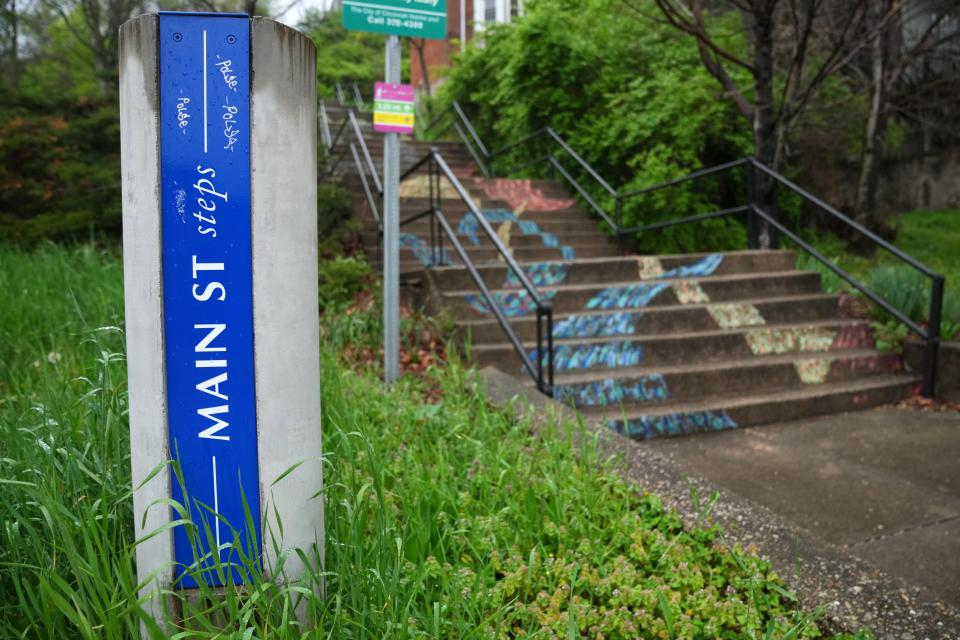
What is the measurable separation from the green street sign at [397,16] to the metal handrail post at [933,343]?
4144 millimetres

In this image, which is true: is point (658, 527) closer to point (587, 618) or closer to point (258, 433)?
point (587, 618)

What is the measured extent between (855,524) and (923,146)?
1508 centimetres

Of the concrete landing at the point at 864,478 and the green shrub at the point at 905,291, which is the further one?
the green shrub at the point at 905,291

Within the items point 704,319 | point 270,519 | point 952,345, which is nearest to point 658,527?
point 270,519

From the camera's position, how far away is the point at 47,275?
5.13m

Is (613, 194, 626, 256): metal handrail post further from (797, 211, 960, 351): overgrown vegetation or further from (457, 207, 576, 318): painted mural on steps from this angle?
(797, 211, 960, 351): overgrown vegetation

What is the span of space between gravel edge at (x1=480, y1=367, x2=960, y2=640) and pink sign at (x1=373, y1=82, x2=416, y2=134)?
238 cm

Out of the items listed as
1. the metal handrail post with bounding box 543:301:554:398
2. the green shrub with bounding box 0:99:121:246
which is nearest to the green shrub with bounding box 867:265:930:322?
the metal handrail post with bounding box 543:301:554:398

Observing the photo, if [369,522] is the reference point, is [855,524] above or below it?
below

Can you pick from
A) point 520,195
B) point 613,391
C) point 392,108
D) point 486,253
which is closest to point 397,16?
point 392,108

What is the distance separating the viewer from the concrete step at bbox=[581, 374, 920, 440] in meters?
4.53

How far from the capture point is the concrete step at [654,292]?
557 centimetres

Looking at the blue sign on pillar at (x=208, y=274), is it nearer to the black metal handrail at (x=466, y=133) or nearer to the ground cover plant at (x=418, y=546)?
the ground cover plant at (x=418, y=546)

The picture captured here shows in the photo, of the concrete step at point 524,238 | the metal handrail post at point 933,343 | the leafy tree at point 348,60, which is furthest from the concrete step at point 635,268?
the leafy tree at point 348,60
